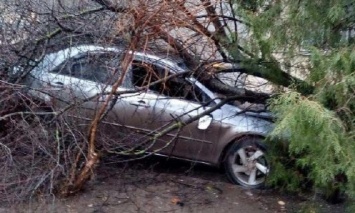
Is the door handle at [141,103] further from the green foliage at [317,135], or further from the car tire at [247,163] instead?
the green foliage at [317,135]

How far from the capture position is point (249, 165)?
338 inches

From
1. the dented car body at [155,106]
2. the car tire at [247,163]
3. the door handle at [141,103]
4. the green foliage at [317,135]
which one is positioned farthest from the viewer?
the door handle at [141,103]

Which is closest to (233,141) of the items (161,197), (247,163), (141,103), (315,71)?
(247,163)

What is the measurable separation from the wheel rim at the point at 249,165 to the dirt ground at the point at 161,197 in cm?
16

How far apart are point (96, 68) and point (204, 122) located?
152 cm

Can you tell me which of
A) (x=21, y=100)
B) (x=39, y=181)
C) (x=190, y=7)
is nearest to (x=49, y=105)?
(x=21, y=100)

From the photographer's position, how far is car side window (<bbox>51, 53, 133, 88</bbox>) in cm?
761

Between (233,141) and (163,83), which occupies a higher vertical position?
(163,83)

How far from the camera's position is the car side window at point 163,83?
7.73m

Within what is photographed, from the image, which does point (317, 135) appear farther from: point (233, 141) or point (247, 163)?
point (233, 141)

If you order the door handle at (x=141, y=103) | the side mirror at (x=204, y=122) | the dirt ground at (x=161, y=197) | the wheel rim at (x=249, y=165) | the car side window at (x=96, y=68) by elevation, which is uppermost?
the car side window at (x=96, y=68)

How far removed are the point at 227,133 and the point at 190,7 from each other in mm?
1977

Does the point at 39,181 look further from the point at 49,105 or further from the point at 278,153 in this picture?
the point at 278,153

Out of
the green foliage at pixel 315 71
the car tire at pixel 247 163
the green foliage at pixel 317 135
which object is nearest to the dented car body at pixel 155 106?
the car tire at pixel 247 163
